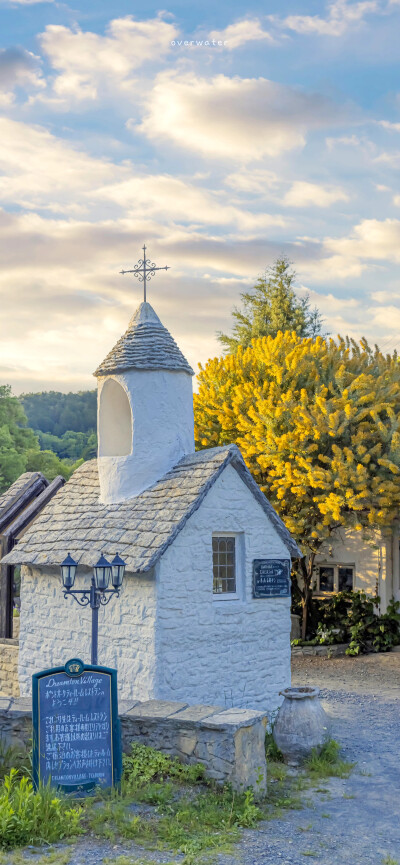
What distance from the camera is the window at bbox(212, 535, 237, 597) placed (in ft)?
38.4

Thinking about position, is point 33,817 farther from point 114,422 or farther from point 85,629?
point 114,422

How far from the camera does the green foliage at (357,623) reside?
59.9ft

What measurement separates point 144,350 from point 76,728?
6.43 meters

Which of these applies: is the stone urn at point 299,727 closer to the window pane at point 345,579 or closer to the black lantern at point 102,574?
the black lantern at point 102,574

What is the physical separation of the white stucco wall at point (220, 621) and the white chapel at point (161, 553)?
2 cm

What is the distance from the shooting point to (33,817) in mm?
6980

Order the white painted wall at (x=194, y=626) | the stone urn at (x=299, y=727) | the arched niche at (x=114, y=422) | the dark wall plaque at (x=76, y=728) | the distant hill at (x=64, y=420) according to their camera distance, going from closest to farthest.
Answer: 1. the dark wall plaque at (x=76, y=728)
2. the stone urn at (x=299, y=727)
3. the white painted wall at (x=194, y=626)
4. the arched niche at (x=114, y=422)
5. the distant hill at (x=64, y=420)

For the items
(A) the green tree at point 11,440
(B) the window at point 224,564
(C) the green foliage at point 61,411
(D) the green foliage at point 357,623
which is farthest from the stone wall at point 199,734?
(C) the green foliage at point 61,411

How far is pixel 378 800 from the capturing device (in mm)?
8625

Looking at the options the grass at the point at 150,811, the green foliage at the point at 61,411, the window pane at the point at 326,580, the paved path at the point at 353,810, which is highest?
the green foliage at the point at 61,411

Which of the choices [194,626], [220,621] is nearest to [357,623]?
[220,621]

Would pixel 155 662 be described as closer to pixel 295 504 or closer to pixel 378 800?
pixel 378 800

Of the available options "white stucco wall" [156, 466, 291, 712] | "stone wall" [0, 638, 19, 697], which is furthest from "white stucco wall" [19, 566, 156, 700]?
"stone wall" [0, 638, 19, 697]

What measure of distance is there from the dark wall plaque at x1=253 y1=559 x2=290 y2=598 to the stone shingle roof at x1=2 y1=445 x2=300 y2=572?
1.35ft
